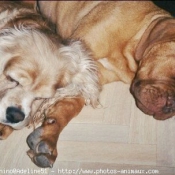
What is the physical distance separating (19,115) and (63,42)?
791mm

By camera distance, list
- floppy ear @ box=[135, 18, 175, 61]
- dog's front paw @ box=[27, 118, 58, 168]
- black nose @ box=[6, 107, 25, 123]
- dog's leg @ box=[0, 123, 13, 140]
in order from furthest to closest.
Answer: floppy ear @ box=[135, 18, 175, 61], dog's leg @ box=[0, 123, 13, 140], black nose @ box=[6, 107, 25, 123], dog's front paw @ box=[27, 118, 58, 168]

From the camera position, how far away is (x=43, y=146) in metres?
2.36

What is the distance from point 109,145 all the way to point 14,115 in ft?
2.25

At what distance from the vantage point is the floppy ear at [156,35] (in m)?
2.86

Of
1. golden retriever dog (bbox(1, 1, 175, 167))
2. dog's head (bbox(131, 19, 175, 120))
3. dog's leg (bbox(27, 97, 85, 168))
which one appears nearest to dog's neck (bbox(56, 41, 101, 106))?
golden retriever dog (bbox(1, 1, 175, 167))

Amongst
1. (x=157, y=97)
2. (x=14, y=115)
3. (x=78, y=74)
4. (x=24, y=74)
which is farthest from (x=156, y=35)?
(x=14, y=115)

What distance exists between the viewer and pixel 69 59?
294 cm

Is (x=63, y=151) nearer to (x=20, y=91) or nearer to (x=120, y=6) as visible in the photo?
(x=20, y=91)

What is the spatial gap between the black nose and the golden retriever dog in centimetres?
15

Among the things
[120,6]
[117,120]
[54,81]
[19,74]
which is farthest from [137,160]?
[120,6]

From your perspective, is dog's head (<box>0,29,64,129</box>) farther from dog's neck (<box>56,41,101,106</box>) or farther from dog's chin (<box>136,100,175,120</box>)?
dog's chin (<box>136,100,175,120</box>)

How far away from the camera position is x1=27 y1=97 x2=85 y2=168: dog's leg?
7.72 ft

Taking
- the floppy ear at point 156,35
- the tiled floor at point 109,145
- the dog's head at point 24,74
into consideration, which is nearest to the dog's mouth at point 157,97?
the tiled floor at point 109,145

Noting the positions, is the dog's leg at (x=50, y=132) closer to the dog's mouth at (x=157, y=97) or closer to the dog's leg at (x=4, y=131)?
the dog's leg at (x=4, y=131)
